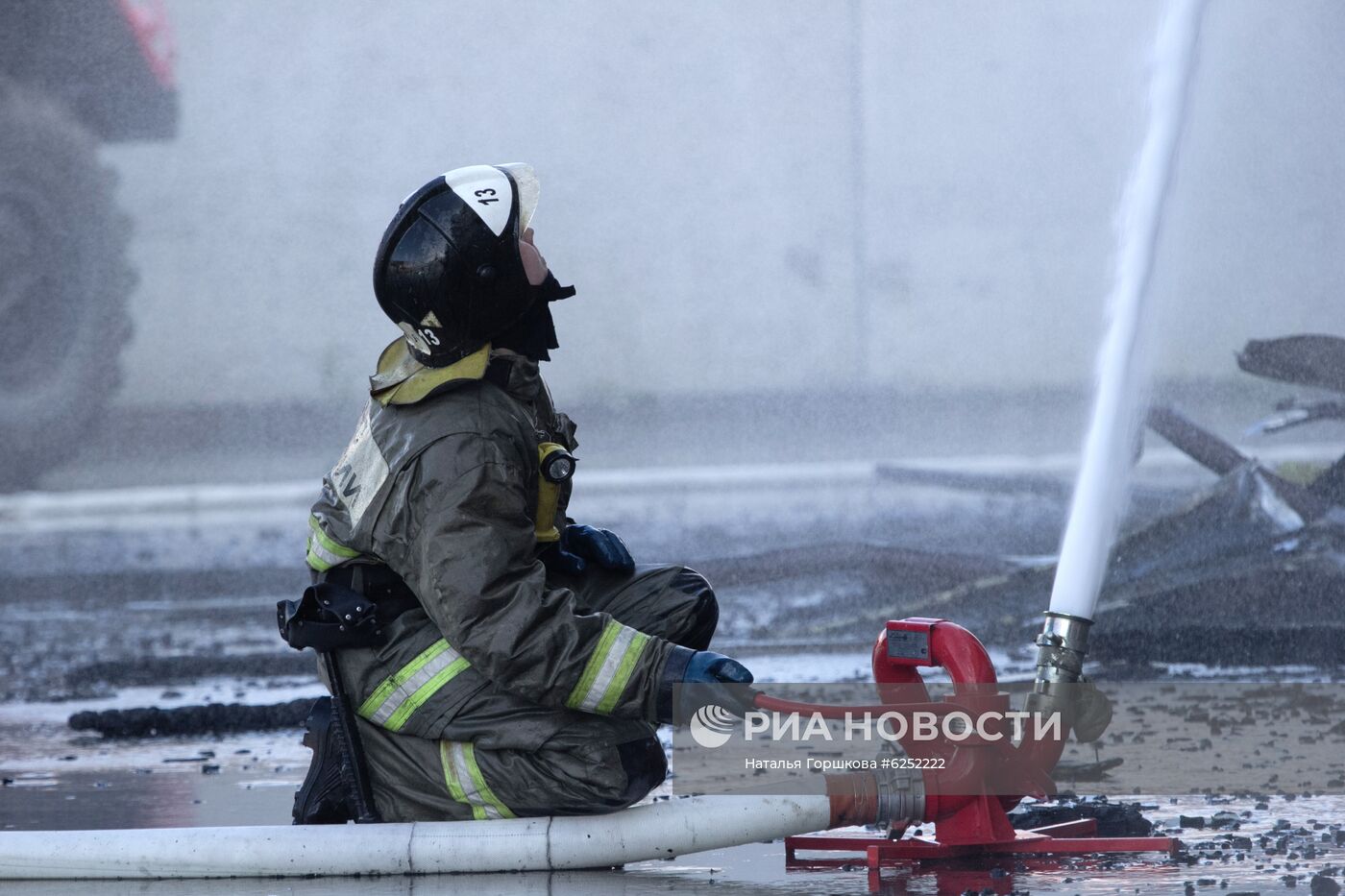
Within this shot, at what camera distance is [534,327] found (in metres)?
2.68

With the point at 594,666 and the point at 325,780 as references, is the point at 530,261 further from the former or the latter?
the point at 325,780

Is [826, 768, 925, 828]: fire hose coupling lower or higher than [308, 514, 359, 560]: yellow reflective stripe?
lower

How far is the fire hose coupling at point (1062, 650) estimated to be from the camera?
2.75m

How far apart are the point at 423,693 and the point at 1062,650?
109 cm

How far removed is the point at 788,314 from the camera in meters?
7.45

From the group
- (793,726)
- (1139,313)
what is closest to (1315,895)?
(1139,313)

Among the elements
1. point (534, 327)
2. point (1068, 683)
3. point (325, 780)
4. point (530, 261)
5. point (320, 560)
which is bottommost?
point (325, 780)

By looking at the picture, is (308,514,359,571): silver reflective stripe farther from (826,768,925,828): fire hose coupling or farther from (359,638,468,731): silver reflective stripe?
(826,768,925,828): fire hose coupling

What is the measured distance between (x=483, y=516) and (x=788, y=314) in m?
5.15

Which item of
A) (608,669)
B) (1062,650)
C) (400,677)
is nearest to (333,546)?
(400,677)

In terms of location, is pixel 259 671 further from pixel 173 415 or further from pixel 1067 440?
pixel 1067 440

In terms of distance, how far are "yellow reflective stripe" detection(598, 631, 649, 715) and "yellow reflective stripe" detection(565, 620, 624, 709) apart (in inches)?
0.9

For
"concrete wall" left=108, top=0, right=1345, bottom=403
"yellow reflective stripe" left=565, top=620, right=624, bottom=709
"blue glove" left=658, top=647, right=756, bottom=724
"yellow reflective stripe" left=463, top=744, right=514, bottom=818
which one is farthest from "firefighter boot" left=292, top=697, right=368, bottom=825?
"concrete wall" left=108, top=0, right=1345, bottom=403

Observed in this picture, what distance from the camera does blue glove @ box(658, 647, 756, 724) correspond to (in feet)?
7.81
